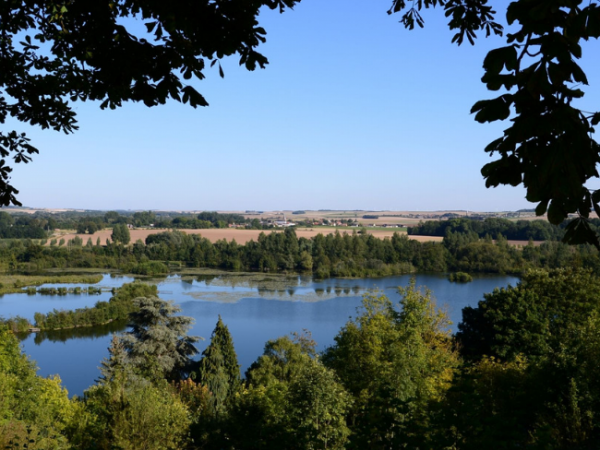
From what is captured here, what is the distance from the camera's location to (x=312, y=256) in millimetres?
50312

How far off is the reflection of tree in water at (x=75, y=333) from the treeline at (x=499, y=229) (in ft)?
126

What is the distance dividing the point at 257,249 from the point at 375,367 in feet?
137

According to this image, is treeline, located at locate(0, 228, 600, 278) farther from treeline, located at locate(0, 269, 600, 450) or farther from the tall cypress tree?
the tall cypress tree

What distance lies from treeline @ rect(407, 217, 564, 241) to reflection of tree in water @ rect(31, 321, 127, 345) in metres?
38.3

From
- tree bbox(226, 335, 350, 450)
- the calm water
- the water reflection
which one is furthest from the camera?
the water reflection

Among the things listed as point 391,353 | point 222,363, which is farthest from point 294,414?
point 222,363

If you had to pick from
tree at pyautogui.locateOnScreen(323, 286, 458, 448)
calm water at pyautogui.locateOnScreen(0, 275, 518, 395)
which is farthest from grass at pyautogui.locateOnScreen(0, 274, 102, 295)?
tree at pyautogui.locateOnScreen(323, 286, 458, 448)

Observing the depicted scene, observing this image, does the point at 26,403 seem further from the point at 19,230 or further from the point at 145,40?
the point at 19,230

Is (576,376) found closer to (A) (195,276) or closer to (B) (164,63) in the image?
(B) (164,63)

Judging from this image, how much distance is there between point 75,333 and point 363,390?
65.3 ft

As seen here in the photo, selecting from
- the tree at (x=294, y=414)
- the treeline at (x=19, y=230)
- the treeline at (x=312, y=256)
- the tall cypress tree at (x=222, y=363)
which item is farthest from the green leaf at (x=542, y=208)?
the treeline at (x=19, y=230)

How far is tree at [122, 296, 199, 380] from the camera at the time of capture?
50.0 ft

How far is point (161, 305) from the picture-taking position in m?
16.0

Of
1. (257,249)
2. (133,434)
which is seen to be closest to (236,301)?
(257,249)
